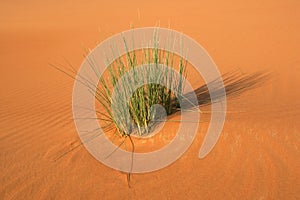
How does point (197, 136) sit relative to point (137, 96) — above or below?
below

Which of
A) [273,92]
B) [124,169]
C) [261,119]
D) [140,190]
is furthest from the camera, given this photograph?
[273,92]

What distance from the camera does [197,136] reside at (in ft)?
7.88

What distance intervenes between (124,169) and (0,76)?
151 inches

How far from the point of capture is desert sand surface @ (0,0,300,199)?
1975 mm

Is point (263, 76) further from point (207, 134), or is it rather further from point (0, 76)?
point (0, 76)

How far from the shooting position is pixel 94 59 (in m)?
5.40

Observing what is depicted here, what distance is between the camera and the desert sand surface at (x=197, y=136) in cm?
197

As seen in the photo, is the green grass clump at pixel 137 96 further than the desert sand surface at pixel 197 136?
Yes

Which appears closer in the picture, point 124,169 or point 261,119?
point 124,169

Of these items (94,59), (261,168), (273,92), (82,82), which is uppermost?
(94,59)

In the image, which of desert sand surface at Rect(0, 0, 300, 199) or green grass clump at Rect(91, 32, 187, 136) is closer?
desert sand surface at Rect(0, 0, 300, 199)

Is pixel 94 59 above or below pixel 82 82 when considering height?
above

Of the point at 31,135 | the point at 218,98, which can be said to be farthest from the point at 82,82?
the point at 218,98

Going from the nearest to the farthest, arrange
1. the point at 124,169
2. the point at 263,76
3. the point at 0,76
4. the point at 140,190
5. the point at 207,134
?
1. the point at 140,190
2. the point at 124,169
3. the point at 207,134
4. the point at 263,76
5. the point at 0,76
